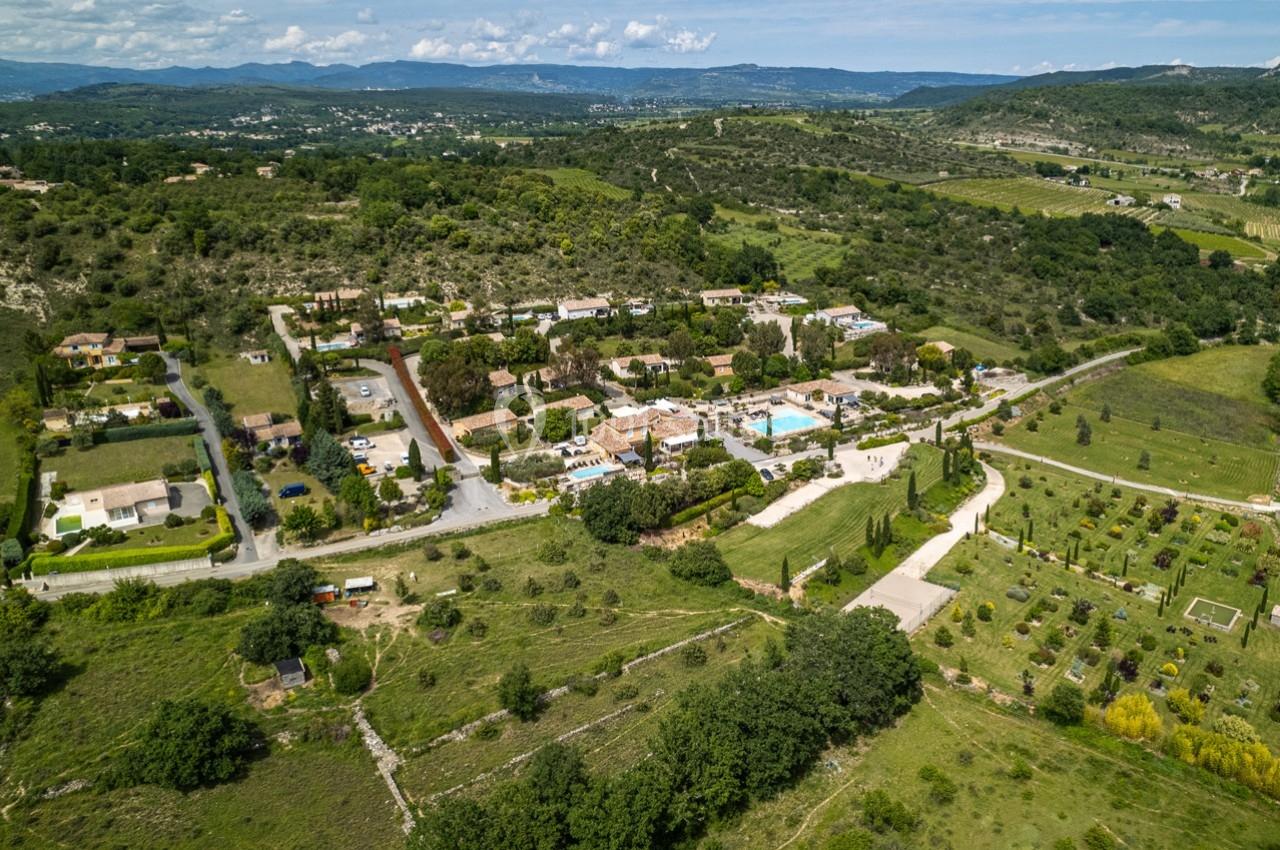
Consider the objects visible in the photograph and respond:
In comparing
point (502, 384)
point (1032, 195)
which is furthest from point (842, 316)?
point (1032, 195)

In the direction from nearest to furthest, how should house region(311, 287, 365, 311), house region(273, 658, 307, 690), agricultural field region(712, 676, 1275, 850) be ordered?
agricultural field region(712, 676, 1275, 850) < house region(273, 658, 307, 690) < house region(311, 287, 365, 311)

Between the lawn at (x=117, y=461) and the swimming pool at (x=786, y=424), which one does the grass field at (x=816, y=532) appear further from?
the lawn at (x=117, y=461)

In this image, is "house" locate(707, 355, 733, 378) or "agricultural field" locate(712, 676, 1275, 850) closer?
"agricultural field" locate(712, 676, 1275, 850)

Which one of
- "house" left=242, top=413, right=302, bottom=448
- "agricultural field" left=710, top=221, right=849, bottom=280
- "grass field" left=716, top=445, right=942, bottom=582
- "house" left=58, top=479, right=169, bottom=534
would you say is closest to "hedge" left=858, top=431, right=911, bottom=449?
"grass field" left=716, top=445, right=942, bottom=582

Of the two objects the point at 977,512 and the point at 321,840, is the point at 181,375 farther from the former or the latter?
the point at 977,512

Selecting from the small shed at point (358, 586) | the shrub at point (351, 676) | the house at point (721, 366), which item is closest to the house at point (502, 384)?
the house at point (721, 366)

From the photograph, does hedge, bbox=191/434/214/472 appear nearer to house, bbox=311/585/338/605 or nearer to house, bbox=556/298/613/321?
house, bbox=311/585/338/605
